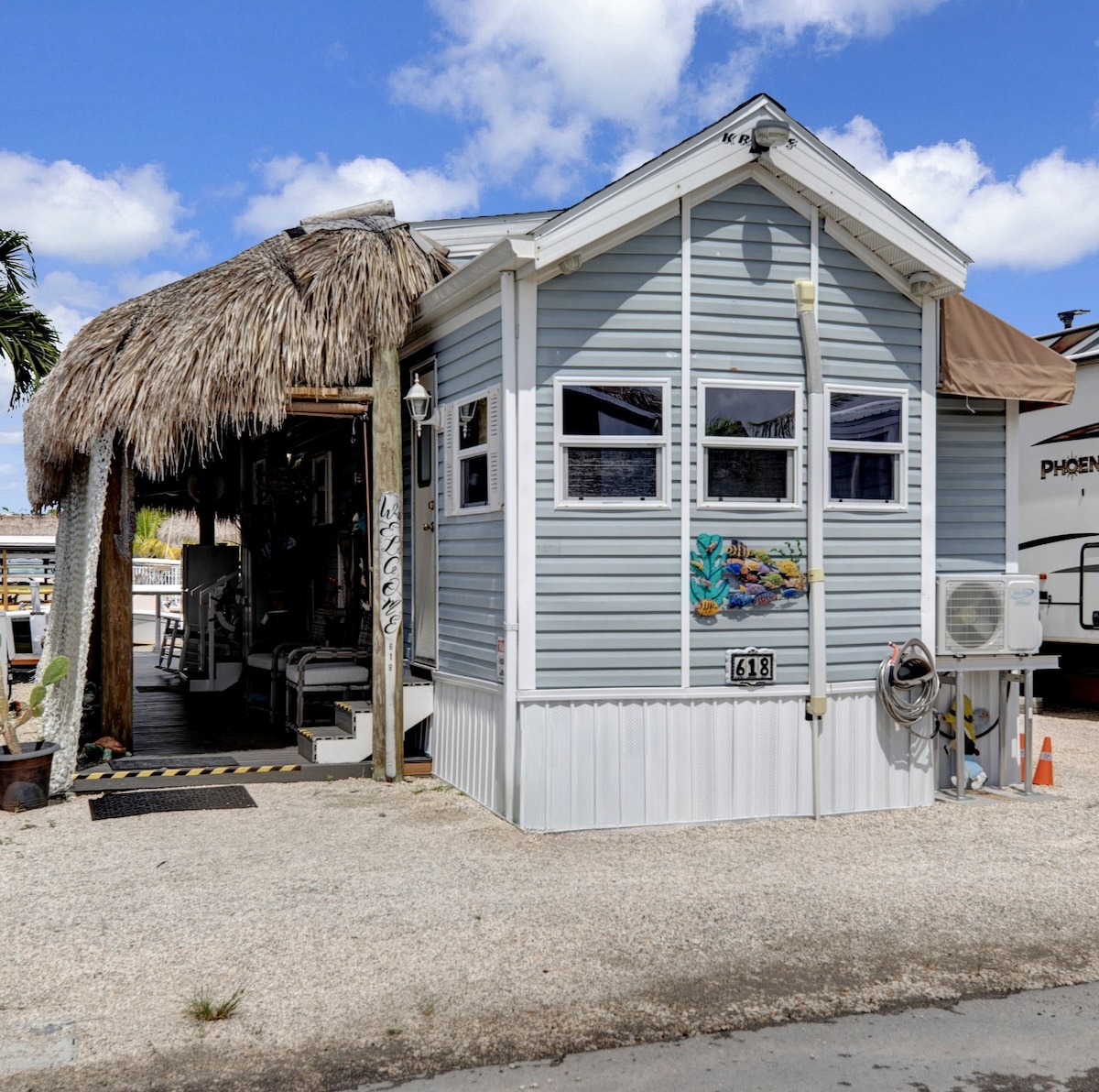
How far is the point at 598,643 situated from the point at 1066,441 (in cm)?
820

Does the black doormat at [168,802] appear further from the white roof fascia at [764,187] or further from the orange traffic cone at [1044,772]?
the orange traffic cone at [1044,772]

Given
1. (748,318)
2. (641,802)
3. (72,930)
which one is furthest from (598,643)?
(72,930)

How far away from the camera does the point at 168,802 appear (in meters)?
7.75

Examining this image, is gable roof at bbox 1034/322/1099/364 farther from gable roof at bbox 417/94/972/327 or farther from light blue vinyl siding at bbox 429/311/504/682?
light blue vinyl siding at bbox 429/311/504/682

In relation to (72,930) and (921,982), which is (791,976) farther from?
(72,930)

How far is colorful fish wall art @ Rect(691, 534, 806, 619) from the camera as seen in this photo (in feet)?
23.9

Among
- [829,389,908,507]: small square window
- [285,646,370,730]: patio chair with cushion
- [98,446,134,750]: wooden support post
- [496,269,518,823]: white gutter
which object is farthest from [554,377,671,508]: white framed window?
[98,446,134,750]: wooden support post

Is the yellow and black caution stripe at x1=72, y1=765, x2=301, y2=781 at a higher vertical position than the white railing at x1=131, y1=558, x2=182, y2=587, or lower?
lower

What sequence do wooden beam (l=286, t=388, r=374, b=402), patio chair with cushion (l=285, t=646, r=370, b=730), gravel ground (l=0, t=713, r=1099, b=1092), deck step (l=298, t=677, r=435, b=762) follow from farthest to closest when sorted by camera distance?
patio chair with cushion (l=285, t=646, r=370, b=730), deck step (l=298, t=677, r=435, b=762), wooden beam (l=286, t=388, r=374, b=402), gravel ground (l=0, t=713, r=1099, b=1092)

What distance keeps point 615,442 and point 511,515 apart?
2.74 ft

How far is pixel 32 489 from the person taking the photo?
974 cm

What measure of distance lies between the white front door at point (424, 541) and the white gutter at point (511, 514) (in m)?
1.63

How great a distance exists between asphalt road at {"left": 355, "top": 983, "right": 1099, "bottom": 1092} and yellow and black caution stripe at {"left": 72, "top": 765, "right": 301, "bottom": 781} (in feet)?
16.4

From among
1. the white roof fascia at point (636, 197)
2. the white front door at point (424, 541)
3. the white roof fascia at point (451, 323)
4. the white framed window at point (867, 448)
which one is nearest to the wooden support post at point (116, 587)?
the white front door at point (424, 541)
